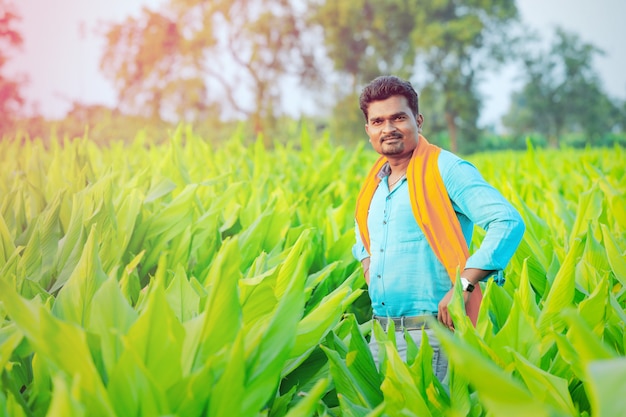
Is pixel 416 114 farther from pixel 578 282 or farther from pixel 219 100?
pixel 219 100

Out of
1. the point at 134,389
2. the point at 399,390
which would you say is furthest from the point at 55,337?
the point at 399,390

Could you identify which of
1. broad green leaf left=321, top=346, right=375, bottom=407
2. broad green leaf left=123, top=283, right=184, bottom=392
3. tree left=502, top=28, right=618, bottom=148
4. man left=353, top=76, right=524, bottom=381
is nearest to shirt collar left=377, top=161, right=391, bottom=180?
man left=353, top=76, right=524, bottom=381

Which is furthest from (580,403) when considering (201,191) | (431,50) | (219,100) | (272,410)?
(431,50)

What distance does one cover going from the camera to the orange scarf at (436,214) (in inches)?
70.9

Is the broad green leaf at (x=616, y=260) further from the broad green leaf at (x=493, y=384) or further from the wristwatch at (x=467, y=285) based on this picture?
the broad green leaf at (x=493, y=384)

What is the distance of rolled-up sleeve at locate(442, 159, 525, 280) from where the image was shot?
1705 millimetres

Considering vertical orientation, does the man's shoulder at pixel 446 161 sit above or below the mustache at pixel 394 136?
below

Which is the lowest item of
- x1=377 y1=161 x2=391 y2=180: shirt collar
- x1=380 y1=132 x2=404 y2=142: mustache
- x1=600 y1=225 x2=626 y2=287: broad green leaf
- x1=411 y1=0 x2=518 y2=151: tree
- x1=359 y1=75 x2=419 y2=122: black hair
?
x1=600 y1=225 x2=626 y2=287: broad green leaf

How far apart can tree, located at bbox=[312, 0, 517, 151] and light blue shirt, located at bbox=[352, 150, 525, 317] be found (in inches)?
1838

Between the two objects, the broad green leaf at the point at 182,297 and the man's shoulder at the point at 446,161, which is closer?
the broad green leaf at the point at 182,297

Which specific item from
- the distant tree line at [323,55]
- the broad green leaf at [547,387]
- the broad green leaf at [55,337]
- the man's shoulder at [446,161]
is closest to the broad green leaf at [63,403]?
the broad green leaf at [55,337]

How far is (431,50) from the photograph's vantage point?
49031 millimetres

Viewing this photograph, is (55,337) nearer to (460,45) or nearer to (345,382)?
(345,382)

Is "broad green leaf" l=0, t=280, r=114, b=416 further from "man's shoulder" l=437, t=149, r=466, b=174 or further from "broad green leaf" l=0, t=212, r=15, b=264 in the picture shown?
"man's shoulder" l=437, t=149, r=466, b=174
